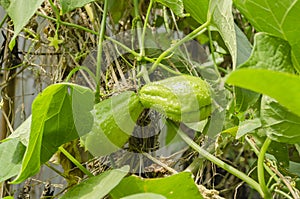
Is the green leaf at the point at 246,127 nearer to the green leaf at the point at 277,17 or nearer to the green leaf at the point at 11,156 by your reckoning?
the green leaf at the point at 277,17

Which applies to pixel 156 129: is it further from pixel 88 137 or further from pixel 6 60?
pixel 6 60

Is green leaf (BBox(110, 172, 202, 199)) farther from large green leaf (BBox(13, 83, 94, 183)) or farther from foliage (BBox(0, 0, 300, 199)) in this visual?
large green leaf (BBox(13, 83, 94, 183))

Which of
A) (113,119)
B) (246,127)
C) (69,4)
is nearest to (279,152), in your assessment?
(246,127)

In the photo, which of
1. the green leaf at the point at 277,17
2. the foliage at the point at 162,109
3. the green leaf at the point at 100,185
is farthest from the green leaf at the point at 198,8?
the green leaf at the point at 100,185

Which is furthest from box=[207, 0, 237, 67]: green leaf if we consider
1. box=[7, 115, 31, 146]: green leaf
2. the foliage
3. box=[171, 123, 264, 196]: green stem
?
box=[7, 115, 31, 146]: green leaf

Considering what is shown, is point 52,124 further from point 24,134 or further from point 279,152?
point 279,152

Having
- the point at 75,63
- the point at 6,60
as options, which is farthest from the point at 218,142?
the point at 6,60
